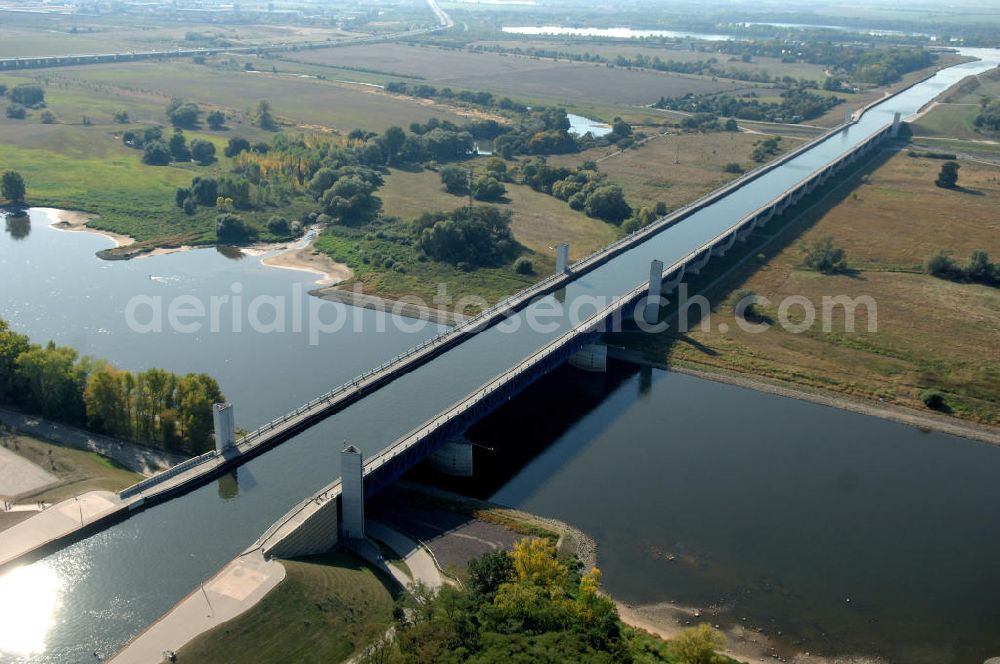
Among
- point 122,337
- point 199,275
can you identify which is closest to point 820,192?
point 199,275

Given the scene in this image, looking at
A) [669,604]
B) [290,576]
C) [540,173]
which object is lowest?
[669,604]

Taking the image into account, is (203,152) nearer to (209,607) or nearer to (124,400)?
(124,400)

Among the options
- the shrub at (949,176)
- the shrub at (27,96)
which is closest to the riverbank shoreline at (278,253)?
the shrub at (27,96)

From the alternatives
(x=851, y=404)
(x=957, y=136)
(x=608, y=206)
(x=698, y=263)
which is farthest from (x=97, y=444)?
(x=957, y=136)

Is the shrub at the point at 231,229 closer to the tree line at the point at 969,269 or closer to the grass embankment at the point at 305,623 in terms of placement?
the grass embankment at the point at 305,623

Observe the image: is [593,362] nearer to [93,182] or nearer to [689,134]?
[93,182]

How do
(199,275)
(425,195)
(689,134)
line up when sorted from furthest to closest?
(689,134), (425,195), (199,275)

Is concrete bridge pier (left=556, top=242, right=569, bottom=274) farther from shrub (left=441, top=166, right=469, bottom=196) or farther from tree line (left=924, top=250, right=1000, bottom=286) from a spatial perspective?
tree line (left=924, top=250, right=1000, bottom=286)
